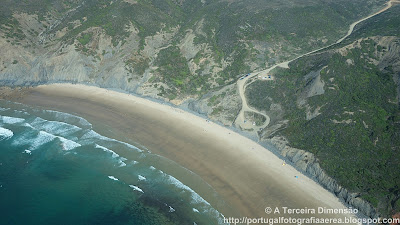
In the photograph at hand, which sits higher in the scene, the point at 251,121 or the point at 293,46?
the point at 293,46

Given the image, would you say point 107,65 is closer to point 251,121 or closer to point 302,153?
point 251,121

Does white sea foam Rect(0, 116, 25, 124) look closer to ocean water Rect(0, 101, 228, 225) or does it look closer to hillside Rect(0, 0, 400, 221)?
ocean water Rect(0, 101, 228, 225)

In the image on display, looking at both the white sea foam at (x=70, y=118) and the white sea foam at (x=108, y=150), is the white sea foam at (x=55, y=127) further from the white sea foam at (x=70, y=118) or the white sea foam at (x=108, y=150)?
the white sea foam at (x=108, y=150)

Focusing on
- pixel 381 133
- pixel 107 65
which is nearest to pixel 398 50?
pixel 381 133

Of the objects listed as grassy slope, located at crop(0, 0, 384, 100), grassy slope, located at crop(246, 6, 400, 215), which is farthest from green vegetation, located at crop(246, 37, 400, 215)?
grassy slope, located at crop(0, 0, 384, 100)

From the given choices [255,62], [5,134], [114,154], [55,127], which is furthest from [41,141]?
[255,62]

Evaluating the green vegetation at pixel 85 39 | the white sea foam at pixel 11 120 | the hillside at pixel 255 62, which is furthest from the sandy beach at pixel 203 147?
the green vegetation at pixel 85 39

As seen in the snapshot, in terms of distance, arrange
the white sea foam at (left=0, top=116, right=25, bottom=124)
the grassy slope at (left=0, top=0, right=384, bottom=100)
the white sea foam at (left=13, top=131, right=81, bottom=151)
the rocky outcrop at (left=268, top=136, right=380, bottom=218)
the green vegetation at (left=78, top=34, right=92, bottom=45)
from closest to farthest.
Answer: the rocky outcrop at (left=268, top=136, right=380, bottom=218) < the white sea foam at (left=13, top=131, right=81, bottom=151) < the white sea foam at (left=0, top=116, right=25, bottom=124) < the grassy slope at (left=0, top=0, right=384, bottom=100) < the green vegetation at (left=78, top=34, right=92, bottom=45)
